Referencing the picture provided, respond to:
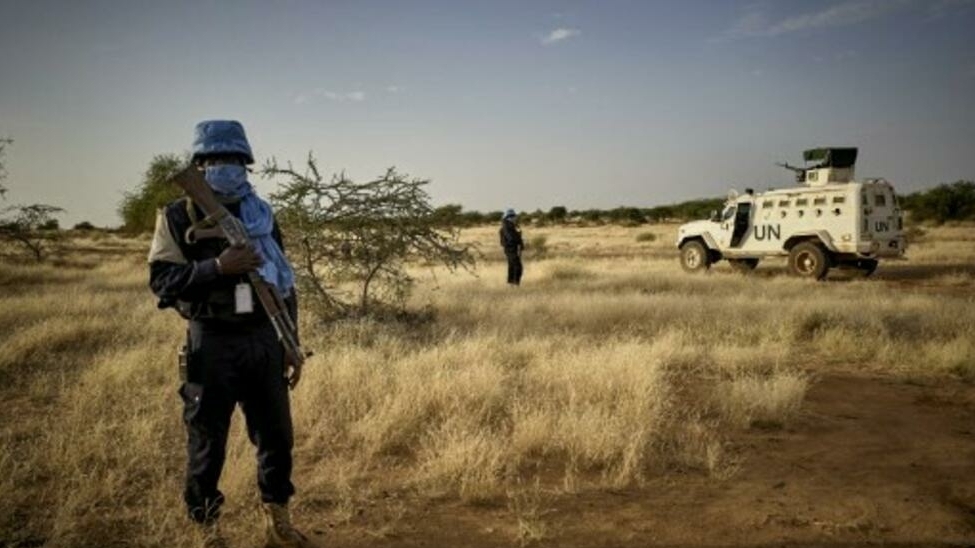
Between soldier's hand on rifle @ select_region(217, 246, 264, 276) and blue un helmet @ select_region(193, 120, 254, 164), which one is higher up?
blue un helmet @ select_region(193, 120, 254, 164)

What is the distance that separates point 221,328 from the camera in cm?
318

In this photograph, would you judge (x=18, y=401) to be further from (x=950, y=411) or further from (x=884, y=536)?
(x=950, y=411)

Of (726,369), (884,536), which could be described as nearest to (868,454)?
(884,536)

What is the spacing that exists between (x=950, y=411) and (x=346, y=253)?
24.2ft

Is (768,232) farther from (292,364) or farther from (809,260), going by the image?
(292,364)

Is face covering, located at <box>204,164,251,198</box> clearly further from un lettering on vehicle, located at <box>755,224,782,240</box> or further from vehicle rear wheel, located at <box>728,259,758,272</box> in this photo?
vehicle rear wheel, located at <box>728,259,758,272</box>

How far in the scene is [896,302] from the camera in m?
12.1

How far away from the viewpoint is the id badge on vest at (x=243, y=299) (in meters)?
3.06

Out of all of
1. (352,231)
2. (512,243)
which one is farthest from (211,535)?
(512,243)

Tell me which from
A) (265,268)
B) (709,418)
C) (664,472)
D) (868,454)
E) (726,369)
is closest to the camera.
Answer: (265,268)

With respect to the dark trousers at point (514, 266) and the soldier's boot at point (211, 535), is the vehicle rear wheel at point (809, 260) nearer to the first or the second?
the dark trousers at point (514, 266)

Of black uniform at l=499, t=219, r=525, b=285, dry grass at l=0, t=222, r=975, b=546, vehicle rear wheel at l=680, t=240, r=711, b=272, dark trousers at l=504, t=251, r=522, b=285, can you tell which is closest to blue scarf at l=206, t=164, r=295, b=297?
dry grass at l=0, t=222, r=975, b=546

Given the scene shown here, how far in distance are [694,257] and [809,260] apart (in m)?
3.48

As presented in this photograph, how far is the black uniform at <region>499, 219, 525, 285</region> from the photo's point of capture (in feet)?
53.4
